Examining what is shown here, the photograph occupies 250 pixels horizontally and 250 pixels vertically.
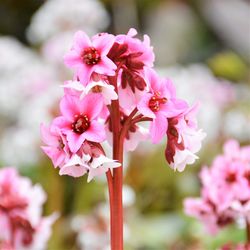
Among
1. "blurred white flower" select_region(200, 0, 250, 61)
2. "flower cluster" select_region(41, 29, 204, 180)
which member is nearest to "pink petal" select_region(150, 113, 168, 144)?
"flower cluster" select_region(41, 29, 204, 180)

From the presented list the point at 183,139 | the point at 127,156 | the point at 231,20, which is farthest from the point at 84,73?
the point at 231,20

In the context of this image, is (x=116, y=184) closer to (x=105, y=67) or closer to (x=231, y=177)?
(x=105, y=67)

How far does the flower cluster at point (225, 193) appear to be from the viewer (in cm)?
105

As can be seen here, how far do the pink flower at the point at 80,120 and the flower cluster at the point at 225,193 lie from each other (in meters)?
0.28

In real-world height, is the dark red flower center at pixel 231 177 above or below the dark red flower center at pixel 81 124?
below

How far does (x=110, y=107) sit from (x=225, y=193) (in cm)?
27

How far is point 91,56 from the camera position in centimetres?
86

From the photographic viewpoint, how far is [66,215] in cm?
233

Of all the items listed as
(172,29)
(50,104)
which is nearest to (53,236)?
(50,104)

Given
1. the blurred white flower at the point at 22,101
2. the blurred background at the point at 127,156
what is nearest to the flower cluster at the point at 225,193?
the blurred background at the point at 127,156

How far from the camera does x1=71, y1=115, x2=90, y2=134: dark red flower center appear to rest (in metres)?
0.85

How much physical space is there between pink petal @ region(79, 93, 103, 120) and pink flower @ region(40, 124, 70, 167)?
33mm

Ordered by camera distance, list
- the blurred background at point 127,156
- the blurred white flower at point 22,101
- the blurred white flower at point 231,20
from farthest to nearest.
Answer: the blurred white flower at point 231,20, the blurred white flower at point 22,101, the blurred background at point 127,156

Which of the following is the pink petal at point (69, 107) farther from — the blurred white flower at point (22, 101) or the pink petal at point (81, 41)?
the blurred white flower at point (22, 101)
